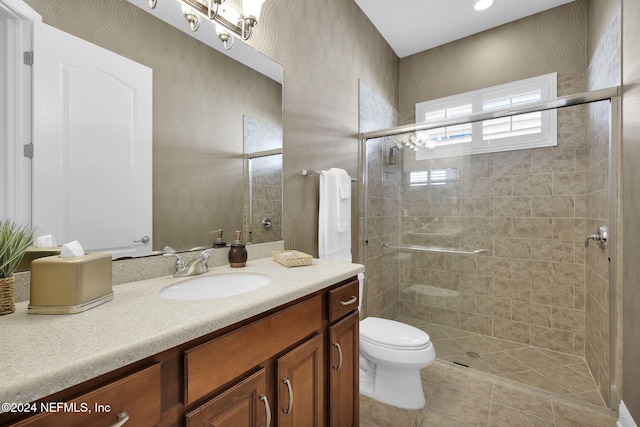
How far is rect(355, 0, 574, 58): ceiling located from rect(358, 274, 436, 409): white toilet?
2.55 m

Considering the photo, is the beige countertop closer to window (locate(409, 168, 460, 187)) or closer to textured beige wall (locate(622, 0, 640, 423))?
textured beige wall (locate(622, 0, 640, 423))

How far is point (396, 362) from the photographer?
1638 millimetres

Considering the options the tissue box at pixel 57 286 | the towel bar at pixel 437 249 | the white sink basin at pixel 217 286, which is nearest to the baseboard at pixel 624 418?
the towel bar at pixel 437 249

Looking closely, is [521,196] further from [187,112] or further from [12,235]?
[12,235]

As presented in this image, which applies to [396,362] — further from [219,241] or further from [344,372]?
[219,241]

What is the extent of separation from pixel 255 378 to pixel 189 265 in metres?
0.55

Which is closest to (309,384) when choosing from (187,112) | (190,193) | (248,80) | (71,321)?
(71,321)

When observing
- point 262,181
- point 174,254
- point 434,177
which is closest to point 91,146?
point 174,254

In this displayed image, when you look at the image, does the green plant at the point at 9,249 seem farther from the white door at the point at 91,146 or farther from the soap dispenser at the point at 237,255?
the soap dispenser at the point at 237,255

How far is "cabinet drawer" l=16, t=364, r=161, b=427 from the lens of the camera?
47 cm

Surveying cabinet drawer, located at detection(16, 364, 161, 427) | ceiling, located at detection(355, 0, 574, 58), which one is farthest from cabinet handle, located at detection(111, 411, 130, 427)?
ceiling, located at detection(355, 0, 574, 58)

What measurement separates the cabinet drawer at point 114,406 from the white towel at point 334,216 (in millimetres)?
1339

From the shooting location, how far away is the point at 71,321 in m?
0.66

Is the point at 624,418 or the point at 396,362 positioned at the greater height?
the point at 396,362
